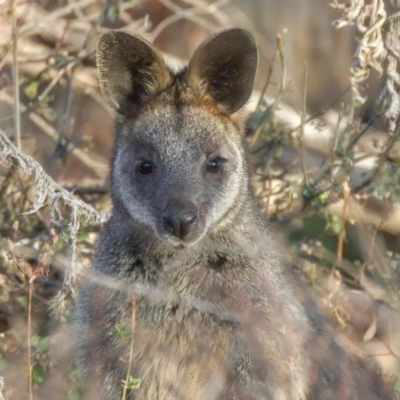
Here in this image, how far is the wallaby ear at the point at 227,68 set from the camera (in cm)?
477

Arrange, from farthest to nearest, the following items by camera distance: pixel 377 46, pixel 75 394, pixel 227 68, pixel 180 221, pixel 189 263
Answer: pixel 377 46 < pixel 75 394 < pixel 227 68 < pixel 189 263 < pixel 180 221

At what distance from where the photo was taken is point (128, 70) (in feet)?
16.3

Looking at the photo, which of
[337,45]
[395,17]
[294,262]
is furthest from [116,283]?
[337,45]

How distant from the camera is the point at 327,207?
681 centimetres

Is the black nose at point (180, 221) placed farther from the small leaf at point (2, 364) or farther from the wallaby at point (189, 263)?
the small leaf at point (2, 364)

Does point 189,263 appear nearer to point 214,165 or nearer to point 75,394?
point 214,165

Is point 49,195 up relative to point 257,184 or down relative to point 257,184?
up

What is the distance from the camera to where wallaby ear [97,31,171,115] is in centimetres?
479

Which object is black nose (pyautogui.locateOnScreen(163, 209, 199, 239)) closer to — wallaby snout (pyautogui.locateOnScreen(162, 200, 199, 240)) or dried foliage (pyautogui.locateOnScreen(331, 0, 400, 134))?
wallaby snout (pyautogui.locateOnScreen(162, 200, 199, 240))

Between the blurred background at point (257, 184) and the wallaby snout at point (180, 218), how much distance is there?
0.69 metres

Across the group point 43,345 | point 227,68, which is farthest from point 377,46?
point 43,345

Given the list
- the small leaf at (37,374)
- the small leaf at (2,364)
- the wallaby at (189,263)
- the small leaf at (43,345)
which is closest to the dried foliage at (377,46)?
the wallaby at (189,263)

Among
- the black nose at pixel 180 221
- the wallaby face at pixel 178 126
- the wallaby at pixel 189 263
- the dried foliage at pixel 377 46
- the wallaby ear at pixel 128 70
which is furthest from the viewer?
the dried foliage at pixel 377 46

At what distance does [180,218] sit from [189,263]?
0.34 metres
